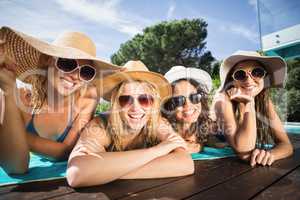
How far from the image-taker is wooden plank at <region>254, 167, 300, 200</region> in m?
1.17

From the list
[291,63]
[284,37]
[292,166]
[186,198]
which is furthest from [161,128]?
[291,63]

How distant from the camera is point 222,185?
1.36m

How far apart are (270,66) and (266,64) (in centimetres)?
5

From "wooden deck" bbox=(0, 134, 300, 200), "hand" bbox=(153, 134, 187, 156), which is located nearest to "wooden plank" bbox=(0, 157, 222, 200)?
"wooden deck" bbox=(0, 134, 300, 200)

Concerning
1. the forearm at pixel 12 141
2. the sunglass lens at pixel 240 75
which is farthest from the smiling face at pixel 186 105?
the forearm at pixel 12 141

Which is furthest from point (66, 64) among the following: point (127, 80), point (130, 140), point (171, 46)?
point (171, 46)

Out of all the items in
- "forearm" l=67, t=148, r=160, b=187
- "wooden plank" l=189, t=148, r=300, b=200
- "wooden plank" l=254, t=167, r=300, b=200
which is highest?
"forearm" l=67, t=148, r=160, b=187

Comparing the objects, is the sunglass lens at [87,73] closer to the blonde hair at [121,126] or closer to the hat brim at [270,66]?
the blonde hair at [121,126]

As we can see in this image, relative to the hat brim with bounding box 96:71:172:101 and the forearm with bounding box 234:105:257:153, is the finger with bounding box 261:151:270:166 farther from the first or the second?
the hat brim with bounding box 96:71:172:101

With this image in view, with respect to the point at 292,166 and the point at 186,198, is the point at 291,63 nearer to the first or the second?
the point at 292,166

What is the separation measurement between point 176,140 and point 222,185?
460 millimetres

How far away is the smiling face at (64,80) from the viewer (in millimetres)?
1934

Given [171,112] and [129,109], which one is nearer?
[129,109]

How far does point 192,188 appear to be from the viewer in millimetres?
1300
